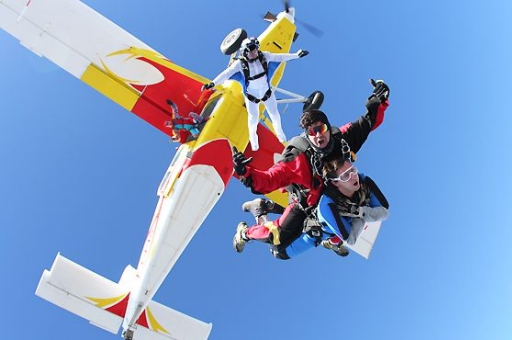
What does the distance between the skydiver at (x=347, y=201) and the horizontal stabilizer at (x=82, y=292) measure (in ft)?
21.7

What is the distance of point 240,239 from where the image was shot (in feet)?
26.1

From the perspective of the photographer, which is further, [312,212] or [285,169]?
[312,212]

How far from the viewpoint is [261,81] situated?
9688 millimetres

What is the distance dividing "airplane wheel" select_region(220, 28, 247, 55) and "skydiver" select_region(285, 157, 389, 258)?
5.62 meters

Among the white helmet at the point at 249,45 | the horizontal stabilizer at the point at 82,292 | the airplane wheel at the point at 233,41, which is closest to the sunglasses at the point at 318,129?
the white helmet at the point at 249,45

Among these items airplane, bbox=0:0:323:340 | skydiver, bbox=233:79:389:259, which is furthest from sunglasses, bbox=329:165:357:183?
airplane, bbox=0:0:323:340

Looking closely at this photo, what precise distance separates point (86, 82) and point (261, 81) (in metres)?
4.68

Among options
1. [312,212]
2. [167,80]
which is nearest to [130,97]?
[167,80]

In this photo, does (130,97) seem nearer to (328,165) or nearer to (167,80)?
(167,80)

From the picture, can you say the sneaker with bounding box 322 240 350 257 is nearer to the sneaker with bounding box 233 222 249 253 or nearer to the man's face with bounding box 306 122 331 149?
the sneaker with bounding box 233 222 249 253

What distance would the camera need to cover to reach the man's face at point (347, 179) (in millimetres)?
5449

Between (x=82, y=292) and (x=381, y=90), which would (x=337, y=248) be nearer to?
(x=381, y=90)

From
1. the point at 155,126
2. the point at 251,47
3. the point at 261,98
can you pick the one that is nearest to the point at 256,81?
the point at 261,98

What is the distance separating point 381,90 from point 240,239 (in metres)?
3.48
